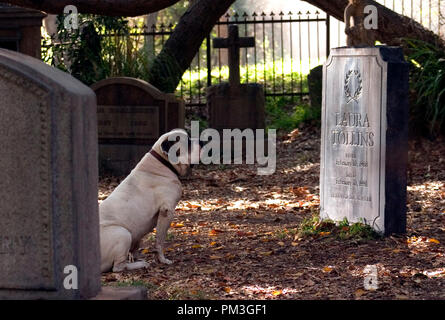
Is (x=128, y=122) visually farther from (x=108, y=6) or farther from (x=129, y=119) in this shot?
(x=108, y=6)

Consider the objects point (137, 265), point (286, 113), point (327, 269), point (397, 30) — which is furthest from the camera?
point (286, 113)

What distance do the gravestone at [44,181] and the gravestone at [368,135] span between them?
3378 millimetres

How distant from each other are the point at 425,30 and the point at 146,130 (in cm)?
→ 517

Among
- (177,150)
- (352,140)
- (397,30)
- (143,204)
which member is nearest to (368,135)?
(352,140)

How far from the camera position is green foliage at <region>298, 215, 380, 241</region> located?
7.41m

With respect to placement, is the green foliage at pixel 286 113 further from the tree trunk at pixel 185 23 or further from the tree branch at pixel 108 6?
the tree branch at pixel 108 6

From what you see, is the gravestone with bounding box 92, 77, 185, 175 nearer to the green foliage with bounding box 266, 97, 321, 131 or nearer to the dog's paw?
the green foliage with bounding box 266, 97, 321, 131

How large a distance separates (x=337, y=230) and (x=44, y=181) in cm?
374

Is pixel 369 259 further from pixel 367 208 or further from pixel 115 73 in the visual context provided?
pixel 115 73

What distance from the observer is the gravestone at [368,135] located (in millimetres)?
7312

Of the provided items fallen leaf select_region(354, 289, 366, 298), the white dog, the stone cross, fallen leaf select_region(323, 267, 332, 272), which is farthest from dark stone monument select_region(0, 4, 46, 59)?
fallen leaf select_region(354, 289, 366, 298)

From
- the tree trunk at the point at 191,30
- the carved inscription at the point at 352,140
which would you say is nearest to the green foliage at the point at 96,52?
the tree trunk at the point at 191,30

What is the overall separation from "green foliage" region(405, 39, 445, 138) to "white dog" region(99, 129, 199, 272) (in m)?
6.40

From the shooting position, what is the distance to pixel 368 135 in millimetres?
7461
